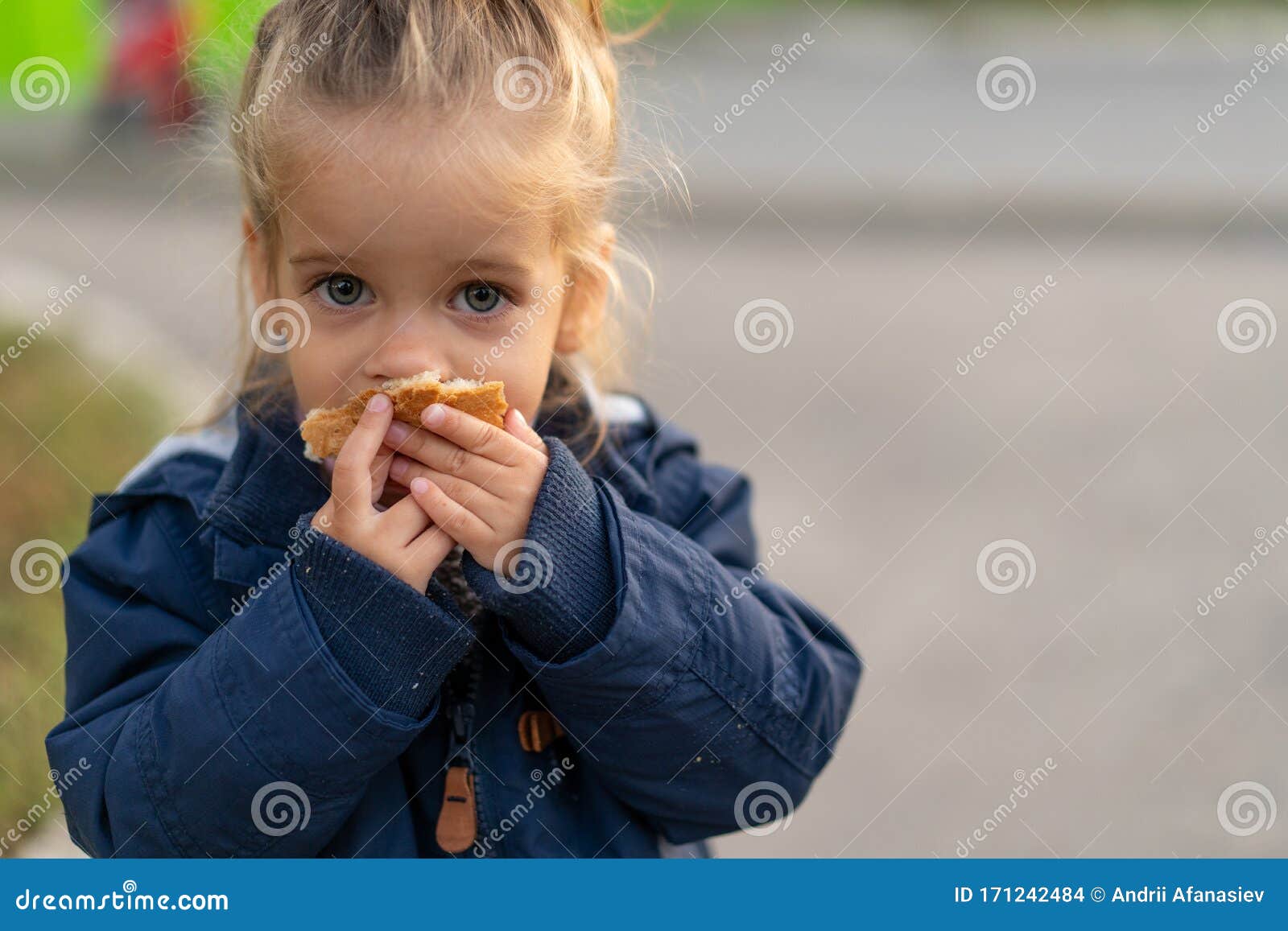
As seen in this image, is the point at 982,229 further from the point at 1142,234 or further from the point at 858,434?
the point at 858,434

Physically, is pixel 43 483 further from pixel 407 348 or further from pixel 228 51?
pixel 407 348

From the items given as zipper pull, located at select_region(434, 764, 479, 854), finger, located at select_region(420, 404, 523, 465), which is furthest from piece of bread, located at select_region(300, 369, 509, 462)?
zipper pull, located at select_region(434, 764, 479, 854)

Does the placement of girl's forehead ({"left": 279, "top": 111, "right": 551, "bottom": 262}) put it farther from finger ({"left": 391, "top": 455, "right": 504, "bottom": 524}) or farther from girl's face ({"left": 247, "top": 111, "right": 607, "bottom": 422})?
finger ({"left": 391, "top": 455, "right": 504, "bottom": 524})

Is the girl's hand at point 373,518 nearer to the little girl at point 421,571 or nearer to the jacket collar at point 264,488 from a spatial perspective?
the little girl at point 421,571

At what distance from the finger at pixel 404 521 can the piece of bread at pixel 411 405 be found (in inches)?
4.6

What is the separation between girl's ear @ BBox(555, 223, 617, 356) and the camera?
2.11 metres

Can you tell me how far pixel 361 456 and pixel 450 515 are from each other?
0.15m

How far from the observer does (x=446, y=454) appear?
1.83 meters

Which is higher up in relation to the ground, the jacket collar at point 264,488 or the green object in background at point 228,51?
the green object in background at point 228,51

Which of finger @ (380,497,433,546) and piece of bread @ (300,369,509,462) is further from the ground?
piece of bread @ (300,369,509,462)

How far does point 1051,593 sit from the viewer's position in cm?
449

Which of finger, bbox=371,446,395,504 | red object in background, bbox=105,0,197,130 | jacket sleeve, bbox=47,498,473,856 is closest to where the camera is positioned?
jacket sleeve, bbox=47,498,473,856

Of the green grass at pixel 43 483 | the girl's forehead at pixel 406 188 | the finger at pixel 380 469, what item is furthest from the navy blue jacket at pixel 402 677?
the green grass at pixel 43 483

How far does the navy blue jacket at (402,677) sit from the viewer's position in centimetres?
177
